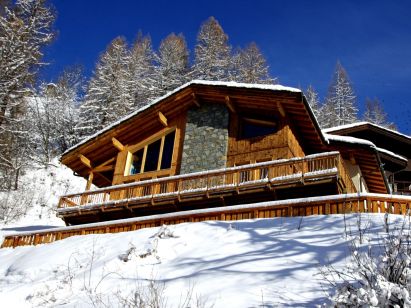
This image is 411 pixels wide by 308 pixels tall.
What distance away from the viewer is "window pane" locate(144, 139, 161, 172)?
66.8 ft

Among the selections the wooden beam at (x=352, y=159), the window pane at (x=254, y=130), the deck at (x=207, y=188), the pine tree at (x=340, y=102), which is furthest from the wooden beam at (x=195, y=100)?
the pine tree at (x=340, y=102)

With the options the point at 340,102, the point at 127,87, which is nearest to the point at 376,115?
the point at 340,102

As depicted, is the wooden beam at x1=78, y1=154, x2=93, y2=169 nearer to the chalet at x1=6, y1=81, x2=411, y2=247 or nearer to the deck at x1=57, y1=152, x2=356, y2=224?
the chalet at x1=6, y1=81, x2=411, y2=247

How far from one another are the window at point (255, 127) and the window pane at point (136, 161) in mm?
5196

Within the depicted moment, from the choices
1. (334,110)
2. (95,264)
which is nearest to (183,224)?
(95,264)

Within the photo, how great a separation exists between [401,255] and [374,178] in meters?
18.5

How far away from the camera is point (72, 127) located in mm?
41719

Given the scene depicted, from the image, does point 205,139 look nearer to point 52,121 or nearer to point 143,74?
point 52,121

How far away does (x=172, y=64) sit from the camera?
4438cm

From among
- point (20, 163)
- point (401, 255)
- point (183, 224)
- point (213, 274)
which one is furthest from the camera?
point (20, 163)

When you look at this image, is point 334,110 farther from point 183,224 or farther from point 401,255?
point 401,255

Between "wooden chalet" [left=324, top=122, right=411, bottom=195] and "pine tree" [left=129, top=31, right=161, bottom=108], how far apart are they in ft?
70.4

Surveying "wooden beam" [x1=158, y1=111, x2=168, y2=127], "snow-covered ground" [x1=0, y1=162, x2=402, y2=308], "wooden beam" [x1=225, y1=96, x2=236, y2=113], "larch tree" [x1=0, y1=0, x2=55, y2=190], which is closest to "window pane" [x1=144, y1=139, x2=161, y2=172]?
"wooden beam" [x1=158, y1=111, x2=168, y2=127]

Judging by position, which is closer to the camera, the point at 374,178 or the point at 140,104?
the point at 374,178
